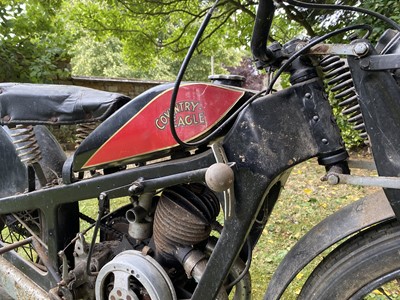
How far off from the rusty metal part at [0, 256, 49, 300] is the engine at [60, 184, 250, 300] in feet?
0.64

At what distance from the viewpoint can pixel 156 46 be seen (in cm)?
927

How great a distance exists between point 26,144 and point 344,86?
1.42m

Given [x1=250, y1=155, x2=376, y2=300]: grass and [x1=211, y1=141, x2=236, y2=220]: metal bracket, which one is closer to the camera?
[x1=211, y1=141, x2=236, y2=220]: metal bracket

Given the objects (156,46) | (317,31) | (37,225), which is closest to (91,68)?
(156,46)

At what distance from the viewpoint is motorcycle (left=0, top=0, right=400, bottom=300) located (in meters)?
1.09

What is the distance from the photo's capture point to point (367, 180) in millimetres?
1062

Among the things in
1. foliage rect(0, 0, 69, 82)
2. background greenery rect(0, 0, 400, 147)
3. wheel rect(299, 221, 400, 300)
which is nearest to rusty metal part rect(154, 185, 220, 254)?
wheel rect(299, 221, 400, 300)

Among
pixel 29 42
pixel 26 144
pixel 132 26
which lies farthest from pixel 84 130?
pixel 132 26

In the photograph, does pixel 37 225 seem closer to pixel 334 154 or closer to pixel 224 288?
pixel 224 288

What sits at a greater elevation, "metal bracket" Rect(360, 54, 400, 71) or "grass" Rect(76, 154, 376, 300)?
"metal bracket" Rect(360, 54, 400, 71)

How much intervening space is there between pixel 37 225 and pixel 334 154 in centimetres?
150

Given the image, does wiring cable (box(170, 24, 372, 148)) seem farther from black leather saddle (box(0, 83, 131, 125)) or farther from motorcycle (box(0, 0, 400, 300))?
black leather saddle (box(0, 83, 131, 125))

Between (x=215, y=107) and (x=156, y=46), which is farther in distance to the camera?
(x=156, y=46)

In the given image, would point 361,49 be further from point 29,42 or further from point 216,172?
point 29,42
